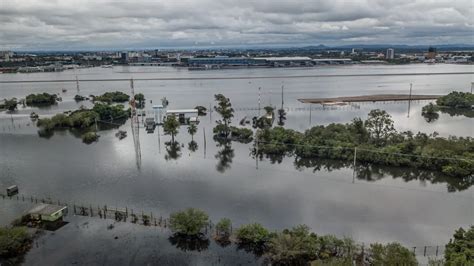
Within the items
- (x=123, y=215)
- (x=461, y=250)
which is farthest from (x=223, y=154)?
(x=461, y=250)

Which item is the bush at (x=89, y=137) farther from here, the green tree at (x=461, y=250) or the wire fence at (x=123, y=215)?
the green tree at (x=461, y=250)

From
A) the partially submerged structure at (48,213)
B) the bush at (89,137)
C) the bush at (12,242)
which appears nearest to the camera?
the bush at (12,242)

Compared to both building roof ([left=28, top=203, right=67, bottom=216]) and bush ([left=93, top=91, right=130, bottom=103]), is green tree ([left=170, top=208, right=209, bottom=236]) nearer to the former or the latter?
building roof ([left=28, top=203, right=67, bottom=216])

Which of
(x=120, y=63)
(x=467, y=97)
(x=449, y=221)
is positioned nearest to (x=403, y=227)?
(x=449, y=221)

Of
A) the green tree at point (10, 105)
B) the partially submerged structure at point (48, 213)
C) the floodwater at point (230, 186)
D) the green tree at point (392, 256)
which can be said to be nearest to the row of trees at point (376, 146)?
the floodwater at point (230, 186)

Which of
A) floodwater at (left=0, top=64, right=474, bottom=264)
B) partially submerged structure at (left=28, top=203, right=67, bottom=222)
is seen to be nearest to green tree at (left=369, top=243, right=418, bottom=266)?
floodwater at (left=0, top=64, right=474, bottom=264)

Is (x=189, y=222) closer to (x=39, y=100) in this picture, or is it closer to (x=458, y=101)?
(x=458, y=101)

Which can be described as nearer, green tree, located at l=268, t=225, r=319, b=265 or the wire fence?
green tree, located at l=268, t=225, r=319, b=265
